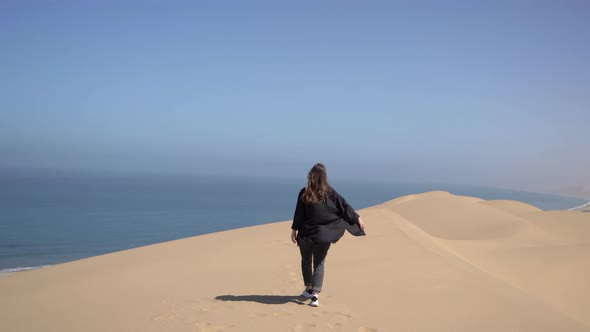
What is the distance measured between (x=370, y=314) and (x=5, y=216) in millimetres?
54327

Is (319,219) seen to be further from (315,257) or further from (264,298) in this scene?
(264,298)

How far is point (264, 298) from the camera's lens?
6.37 metres

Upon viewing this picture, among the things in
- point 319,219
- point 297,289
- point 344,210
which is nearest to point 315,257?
point 319,219

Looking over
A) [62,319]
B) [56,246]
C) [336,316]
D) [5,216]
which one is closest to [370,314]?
[336,316]

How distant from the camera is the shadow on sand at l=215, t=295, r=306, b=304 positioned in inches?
243

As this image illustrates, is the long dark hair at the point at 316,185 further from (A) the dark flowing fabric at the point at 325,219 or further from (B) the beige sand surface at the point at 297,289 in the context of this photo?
(B) the beige sand surface at the point at 297,289

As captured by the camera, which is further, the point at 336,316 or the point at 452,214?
the point at 452,214

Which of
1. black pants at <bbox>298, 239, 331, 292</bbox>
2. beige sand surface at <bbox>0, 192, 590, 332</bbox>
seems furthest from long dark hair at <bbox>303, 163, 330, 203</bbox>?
beige sand surface at <bbox>0, 192, 590, 332</bbox>

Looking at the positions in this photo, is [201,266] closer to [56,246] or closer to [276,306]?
[276,306]

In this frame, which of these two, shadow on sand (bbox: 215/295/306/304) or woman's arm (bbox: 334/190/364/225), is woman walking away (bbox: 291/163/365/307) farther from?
shadow on sand (bbox: 215/295/306/304)

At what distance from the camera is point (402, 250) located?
10.3 m

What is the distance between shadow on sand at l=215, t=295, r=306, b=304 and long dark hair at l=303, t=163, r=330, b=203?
1.54 meters

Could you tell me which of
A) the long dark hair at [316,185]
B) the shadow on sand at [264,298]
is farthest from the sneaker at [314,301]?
the long dark hair at [316,185]

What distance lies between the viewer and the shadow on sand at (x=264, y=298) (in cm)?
616
